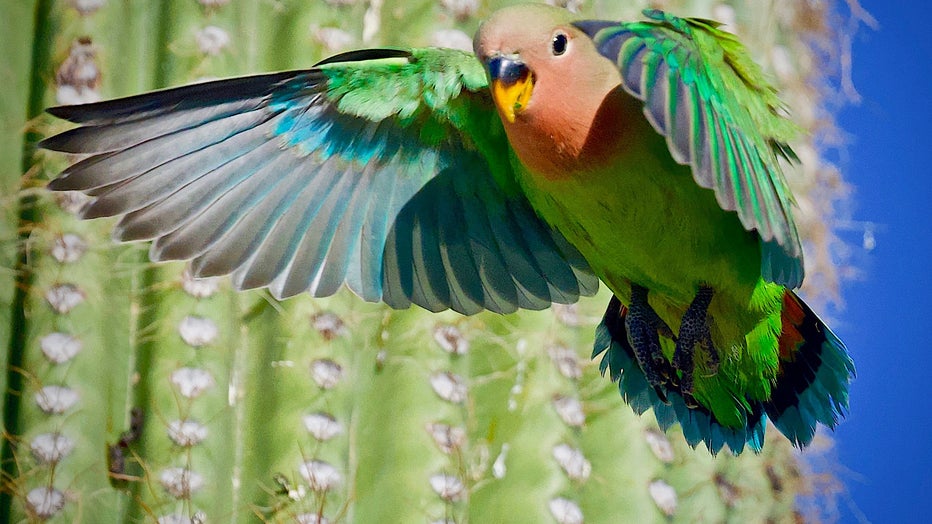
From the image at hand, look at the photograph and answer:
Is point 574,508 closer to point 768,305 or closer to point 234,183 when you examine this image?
point 768,305

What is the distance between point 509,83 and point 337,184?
0.52 meters

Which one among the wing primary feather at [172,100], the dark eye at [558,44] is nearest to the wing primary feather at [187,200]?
the wing primary feather at [172,100]

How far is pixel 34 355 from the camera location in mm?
1747

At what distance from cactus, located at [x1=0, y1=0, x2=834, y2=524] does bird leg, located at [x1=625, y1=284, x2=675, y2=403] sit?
25cm

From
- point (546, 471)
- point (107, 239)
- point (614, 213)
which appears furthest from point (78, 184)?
point (546, 471)

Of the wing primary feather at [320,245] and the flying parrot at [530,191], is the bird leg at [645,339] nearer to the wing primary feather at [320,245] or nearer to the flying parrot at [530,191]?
the flying parrot at [530,191]

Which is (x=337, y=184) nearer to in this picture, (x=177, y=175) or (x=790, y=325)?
(x=177, y=175)

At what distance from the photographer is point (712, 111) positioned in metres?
1.14

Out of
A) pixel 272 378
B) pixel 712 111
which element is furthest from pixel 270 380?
pixel 712 111

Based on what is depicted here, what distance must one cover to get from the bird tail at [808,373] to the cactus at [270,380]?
7.6 inches

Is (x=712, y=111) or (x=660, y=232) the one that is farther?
(x=660, y=232)

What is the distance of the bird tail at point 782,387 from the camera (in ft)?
5.14

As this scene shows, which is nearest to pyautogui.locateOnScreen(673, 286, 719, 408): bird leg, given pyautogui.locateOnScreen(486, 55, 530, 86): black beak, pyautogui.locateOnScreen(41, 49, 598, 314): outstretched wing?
pyautogui.locateOnScreen(41, 49, 598, 314): outstretched wing

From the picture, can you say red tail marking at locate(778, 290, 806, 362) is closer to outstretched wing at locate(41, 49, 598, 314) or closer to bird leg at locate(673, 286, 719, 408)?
bird leg at locate(673, 286, 719, 408)
